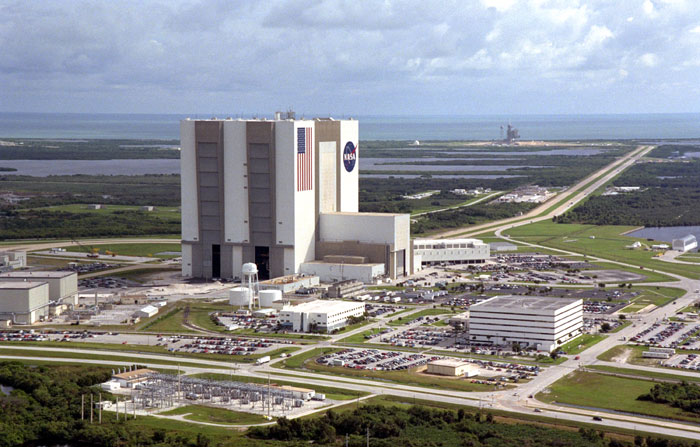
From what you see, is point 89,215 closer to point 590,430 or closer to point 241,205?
point 241,205

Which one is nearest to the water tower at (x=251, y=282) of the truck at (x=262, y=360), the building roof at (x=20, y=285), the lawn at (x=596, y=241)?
the building roof at (x=20, y=285)

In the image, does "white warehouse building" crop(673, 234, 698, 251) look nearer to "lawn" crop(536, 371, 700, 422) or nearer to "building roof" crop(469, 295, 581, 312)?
"building roof" crop(469, 295, 581, 312)

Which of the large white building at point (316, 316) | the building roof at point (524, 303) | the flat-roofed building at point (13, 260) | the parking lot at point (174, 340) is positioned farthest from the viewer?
the flat-roofed building at point (13, 260)

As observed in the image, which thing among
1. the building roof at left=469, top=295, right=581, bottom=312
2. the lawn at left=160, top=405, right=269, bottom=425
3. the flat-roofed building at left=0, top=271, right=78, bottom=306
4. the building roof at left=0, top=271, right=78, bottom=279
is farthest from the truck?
the building roof at left=0, top=271, right=78, bottom=279

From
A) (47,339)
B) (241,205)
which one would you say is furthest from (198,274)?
(47,339)

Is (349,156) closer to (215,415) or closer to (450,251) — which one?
(450,251)

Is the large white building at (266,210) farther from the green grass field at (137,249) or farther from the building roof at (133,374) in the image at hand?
the building roof at (133,374)
